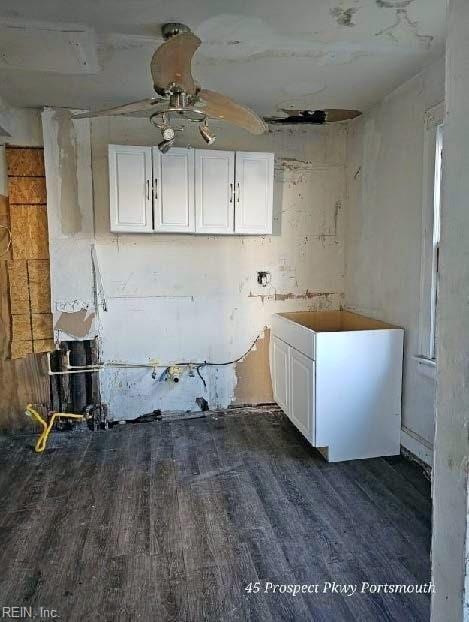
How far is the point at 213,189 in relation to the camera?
3.46 meters

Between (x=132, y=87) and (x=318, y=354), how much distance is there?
2141 mm

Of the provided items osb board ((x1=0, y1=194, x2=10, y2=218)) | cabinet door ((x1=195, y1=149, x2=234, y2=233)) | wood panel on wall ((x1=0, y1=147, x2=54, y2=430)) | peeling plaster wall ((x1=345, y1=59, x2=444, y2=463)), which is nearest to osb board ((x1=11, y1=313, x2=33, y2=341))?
wood panel on wall ((x1=0, y1=147, x2=54, y2=430))

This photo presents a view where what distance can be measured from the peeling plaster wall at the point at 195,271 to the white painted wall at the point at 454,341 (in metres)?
3.01

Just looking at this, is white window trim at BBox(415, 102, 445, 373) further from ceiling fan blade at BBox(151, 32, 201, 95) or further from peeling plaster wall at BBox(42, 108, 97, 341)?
peeling plaster wall at BBox(42, 108, 97, 341)

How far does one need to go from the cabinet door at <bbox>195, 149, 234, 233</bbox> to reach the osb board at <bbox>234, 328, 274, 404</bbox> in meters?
1.06

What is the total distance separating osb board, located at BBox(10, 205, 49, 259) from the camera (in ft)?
11.3

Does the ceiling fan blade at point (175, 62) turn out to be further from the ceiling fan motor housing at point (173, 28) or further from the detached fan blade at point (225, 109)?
the ceiling fan motor housing at point (173, 28)

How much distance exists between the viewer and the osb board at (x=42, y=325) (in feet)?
11.6

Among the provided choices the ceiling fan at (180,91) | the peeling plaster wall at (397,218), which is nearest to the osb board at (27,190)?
the ceiling fan at (180,91)

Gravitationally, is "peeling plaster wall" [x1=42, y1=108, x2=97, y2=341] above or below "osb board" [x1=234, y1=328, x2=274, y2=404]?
above

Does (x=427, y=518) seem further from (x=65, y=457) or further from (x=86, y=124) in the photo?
(x=86, y=124)

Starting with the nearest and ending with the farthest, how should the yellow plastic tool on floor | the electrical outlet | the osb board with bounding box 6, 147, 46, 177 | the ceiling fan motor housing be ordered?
the ceiling fan motor housing < the yellow plastic tool on floor < the osb board with bounding box 6, 147, 46, 177 < the electrical outlet

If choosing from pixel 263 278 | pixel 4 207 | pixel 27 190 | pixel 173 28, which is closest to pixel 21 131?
pixel 27 190

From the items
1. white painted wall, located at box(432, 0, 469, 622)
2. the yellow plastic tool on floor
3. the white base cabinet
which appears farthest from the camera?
the yellow plastic tool on floor
